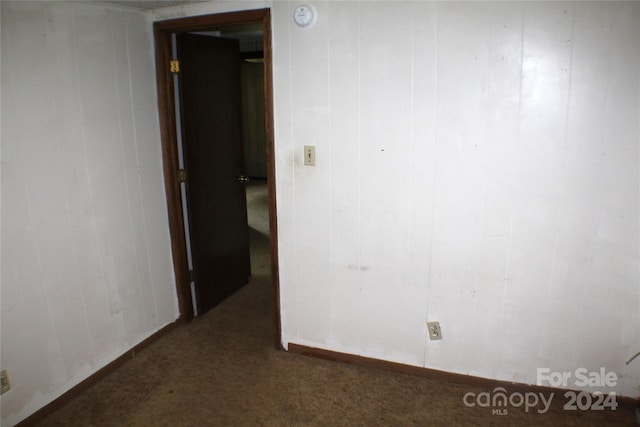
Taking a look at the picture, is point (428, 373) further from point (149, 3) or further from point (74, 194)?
point (149, 3)

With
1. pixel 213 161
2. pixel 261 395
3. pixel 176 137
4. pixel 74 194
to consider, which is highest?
pixel 176 137

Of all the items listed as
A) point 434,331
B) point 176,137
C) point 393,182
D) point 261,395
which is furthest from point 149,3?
point 434,331

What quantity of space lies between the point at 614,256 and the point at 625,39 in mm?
986

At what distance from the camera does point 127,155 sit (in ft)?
8.18

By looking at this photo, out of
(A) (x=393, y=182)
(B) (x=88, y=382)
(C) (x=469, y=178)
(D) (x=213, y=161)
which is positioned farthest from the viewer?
(D) (x=213, y=161)

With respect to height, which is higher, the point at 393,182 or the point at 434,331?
the point at 393,182

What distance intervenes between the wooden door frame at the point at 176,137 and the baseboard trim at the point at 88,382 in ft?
0.92

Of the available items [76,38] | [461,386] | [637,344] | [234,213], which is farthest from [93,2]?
[637,344]

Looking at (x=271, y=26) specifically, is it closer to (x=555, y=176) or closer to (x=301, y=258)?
(x=301, y=258)

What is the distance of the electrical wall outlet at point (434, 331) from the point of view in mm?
2318

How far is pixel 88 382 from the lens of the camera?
7.62 feet

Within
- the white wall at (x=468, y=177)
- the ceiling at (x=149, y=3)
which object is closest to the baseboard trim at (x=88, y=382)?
the white wall at (x=468, y=177)

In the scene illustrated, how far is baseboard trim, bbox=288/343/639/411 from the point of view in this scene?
2205 millimetres

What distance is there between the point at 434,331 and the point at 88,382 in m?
1.97
